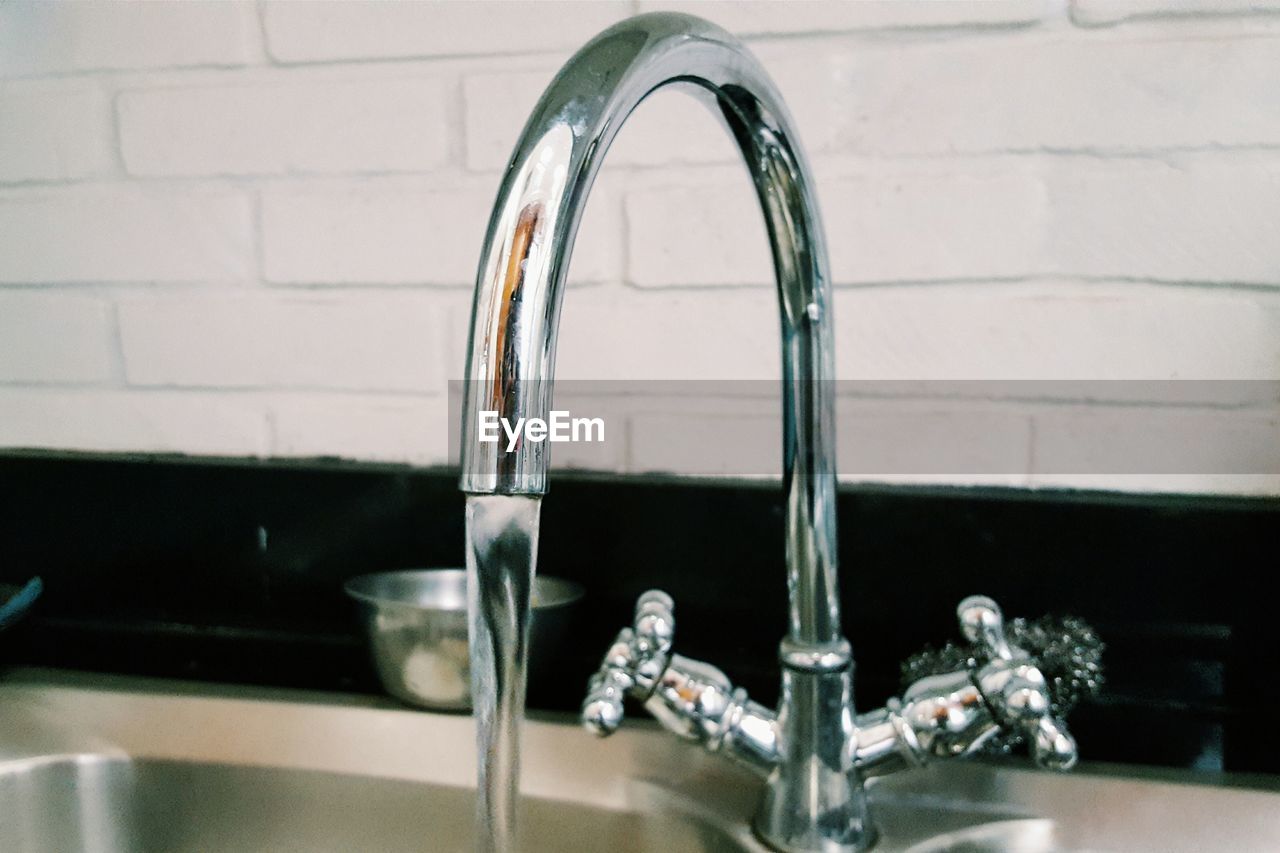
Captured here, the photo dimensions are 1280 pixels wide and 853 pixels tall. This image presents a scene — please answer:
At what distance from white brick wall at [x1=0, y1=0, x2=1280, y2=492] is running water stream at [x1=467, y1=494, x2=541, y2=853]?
35 cm

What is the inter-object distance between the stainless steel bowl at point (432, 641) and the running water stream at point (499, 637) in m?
0.24

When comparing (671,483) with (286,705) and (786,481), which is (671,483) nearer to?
(786,481)

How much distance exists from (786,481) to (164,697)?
47cm

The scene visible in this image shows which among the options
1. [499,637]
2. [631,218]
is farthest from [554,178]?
[631,218]

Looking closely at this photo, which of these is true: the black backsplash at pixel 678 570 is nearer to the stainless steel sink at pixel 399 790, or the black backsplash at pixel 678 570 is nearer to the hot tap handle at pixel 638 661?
the stainless steel sink at pixel 399 790

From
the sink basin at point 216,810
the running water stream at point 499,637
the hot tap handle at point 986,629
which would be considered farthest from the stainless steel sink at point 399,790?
the running water stream at point 499,637

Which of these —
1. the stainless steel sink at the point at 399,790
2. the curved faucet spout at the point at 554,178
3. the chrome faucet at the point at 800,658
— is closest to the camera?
the curved faucet spout at the point at 554,178

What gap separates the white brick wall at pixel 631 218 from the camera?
1.81ft

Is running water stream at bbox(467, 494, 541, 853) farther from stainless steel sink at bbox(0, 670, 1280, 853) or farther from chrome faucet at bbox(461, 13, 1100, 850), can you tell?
stainless steel sink at bbox(0, 670, 1280, 853)

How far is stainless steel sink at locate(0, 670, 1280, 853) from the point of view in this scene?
0.51 meters

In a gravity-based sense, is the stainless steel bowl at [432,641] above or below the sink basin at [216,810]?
above

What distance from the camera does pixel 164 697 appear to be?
643mm

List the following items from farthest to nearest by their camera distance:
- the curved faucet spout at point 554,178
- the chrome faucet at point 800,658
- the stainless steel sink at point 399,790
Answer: the stainless steel sink at point 399,790 < the chrome faucet at point 800,658 < the curved faucet spout at point 554,178

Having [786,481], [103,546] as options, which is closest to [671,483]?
[786,481]
